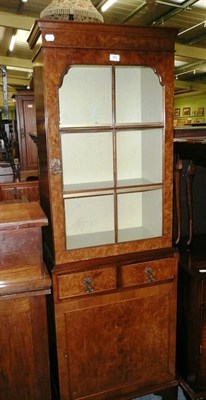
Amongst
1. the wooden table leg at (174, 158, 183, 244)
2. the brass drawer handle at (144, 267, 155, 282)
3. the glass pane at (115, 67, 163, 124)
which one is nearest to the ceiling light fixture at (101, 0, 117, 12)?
the glass pane at (115, 67, 163, 124)

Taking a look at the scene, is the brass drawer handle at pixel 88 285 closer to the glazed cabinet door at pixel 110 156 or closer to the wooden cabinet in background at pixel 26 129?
the glazed cabinet door at pixel 110 156

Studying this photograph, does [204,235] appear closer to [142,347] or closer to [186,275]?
[186,275]

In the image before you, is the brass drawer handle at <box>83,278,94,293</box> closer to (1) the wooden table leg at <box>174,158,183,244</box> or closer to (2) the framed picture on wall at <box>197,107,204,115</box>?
(1) the wooden table leg at <box>174,158,183,244</box>

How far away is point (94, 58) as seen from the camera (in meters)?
1.37

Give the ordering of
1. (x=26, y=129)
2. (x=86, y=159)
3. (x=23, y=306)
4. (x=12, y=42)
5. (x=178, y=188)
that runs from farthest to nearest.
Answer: (x=12, y=42) < (x=26, y=129) < (x=178, y=188) < (x=86, y=159) < (x=23, y=306)

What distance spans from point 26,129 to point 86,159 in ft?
7.67

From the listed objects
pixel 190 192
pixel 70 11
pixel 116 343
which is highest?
pixel 70 11

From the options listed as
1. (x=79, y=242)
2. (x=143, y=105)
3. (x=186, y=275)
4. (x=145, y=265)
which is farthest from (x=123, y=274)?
(x=143, y=105)

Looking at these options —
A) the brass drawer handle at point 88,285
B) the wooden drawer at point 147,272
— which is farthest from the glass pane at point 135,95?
the brass drawer handle at point 88,285

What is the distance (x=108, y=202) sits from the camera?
1847 millimetres

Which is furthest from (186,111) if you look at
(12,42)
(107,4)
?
(107,4)

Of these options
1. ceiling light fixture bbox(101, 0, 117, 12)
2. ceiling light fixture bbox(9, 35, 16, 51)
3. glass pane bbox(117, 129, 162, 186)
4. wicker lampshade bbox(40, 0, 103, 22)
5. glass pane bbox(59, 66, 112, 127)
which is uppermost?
ceiling light fixture bbox(9, 35, 16, 51)

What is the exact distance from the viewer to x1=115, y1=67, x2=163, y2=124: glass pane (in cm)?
171

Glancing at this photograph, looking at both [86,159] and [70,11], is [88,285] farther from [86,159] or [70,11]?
[70,11]
